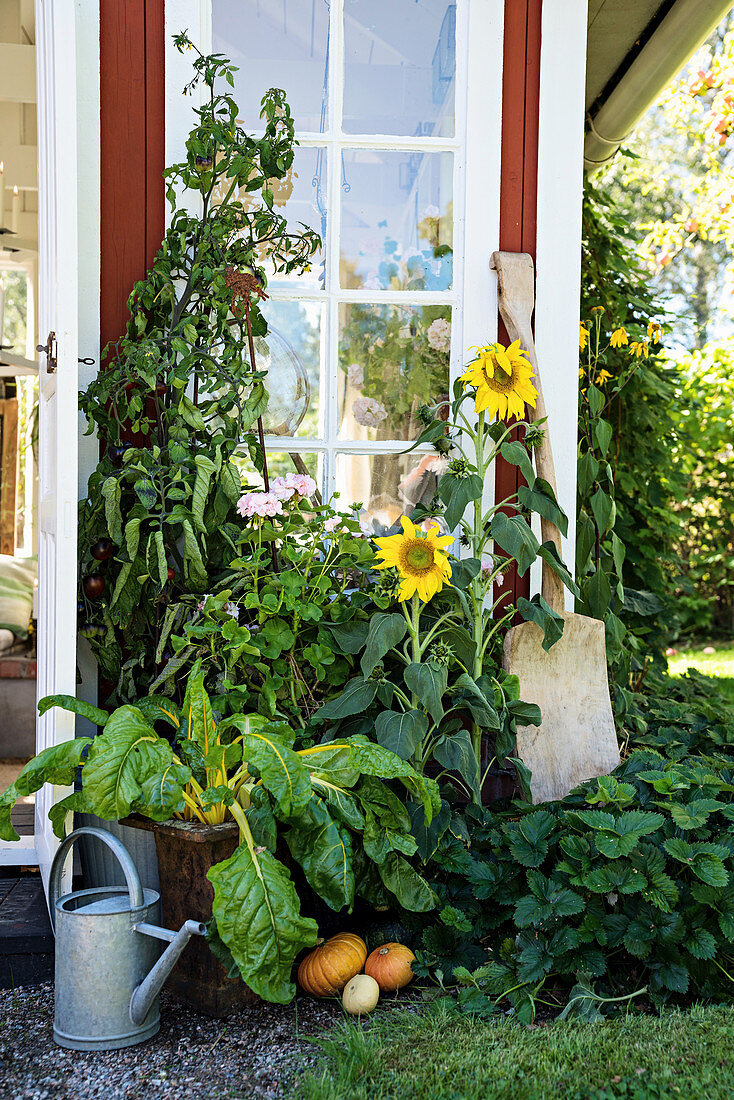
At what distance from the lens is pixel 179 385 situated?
83.1 inches

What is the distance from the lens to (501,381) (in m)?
2.26

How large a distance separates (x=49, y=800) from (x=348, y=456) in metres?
1.13

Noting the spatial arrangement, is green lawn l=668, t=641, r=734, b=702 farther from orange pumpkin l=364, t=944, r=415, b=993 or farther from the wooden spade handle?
orange pumpkin l=364, t=944, r=415, b=993

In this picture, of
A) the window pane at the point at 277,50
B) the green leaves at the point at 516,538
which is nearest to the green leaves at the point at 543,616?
the green leaves at the point at 516,538

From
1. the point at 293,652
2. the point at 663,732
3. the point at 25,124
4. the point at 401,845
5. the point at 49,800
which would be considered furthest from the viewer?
the point at 25,124

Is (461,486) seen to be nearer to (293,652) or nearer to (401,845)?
(293,652)

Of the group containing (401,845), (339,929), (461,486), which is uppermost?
(461,486)

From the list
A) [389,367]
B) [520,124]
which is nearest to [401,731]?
[389,367]

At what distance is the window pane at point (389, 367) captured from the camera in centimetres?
254

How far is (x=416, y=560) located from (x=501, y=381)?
52cm

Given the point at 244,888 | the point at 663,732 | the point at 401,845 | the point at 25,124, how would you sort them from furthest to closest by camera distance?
the point at 25,124, the point at 663,732, the point at 401,845, the point at 244,888

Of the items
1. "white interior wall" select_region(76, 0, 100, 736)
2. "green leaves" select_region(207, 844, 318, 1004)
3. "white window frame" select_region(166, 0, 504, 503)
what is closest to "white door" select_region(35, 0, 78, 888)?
"white interior wall" select_region(76, 0, 100, 736)

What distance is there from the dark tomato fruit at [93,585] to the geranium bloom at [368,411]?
2.65ft

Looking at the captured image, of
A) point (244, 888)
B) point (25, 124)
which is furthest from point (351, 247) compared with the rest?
point (25, 124)
